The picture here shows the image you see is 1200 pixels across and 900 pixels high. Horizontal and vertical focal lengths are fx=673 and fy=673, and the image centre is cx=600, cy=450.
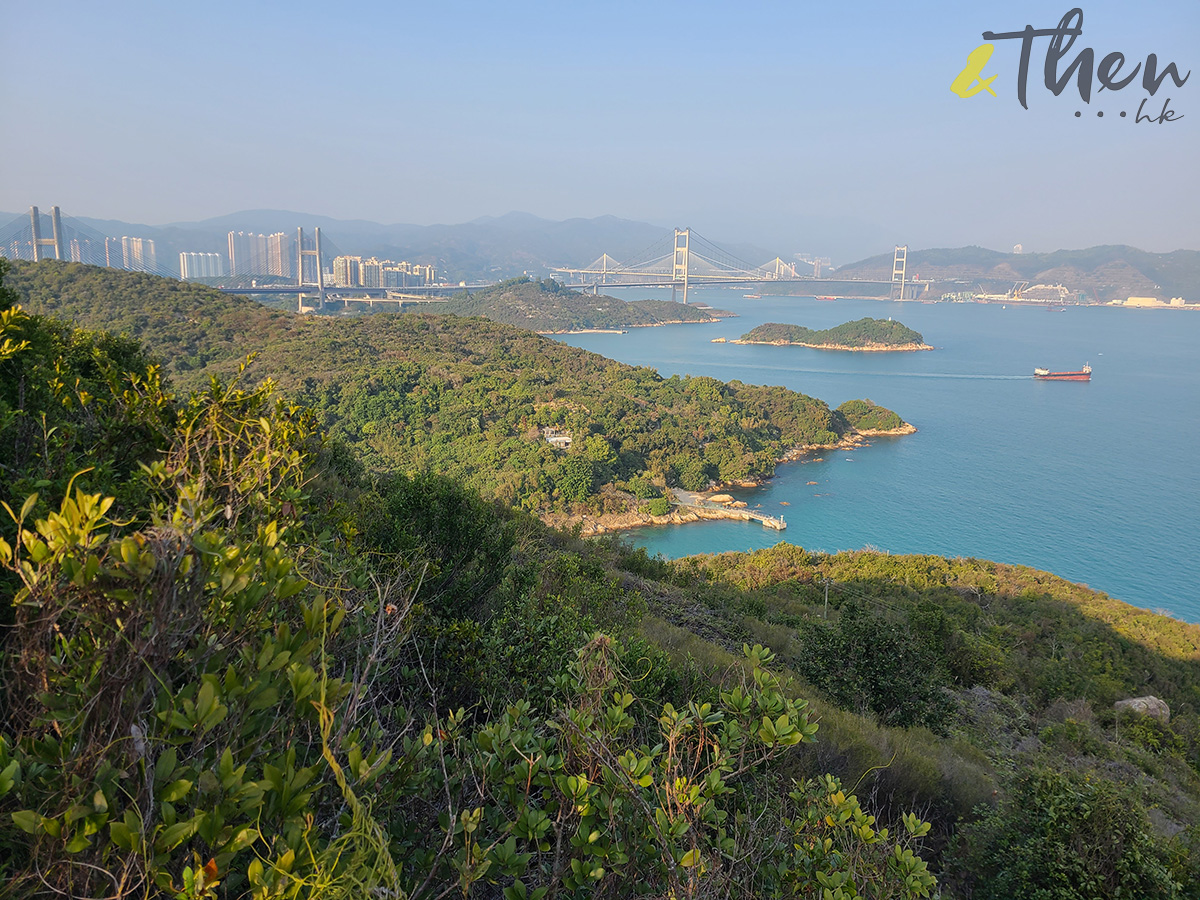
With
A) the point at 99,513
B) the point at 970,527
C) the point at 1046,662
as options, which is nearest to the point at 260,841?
the point at 99,513

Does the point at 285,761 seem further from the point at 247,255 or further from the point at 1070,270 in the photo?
the point at 1070,270

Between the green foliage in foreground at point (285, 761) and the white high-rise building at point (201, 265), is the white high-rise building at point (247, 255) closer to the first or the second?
the white high-rise building at point (201, 265)

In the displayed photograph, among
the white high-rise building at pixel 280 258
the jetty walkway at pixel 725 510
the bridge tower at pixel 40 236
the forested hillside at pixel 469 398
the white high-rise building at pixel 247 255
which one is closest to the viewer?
the jetty walkway at pixel 725 510

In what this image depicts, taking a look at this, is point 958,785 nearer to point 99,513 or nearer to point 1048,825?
point 1048,825

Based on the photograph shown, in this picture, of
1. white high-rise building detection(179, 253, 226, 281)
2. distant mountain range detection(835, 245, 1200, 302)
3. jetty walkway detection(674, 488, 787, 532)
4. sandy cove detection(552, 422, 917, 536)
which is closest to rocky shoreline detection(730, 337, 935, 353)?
sandy cove detection(552, 422, 917, 536)

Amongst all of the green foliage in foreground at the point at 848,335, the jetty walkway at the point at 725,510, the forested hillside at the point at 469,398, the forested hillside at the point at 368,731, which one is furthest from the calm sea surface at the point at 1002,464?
the forested hillside at the point at 368,731

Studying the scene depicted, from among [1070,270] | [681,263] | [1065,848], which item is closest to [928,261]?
[1070,270]
